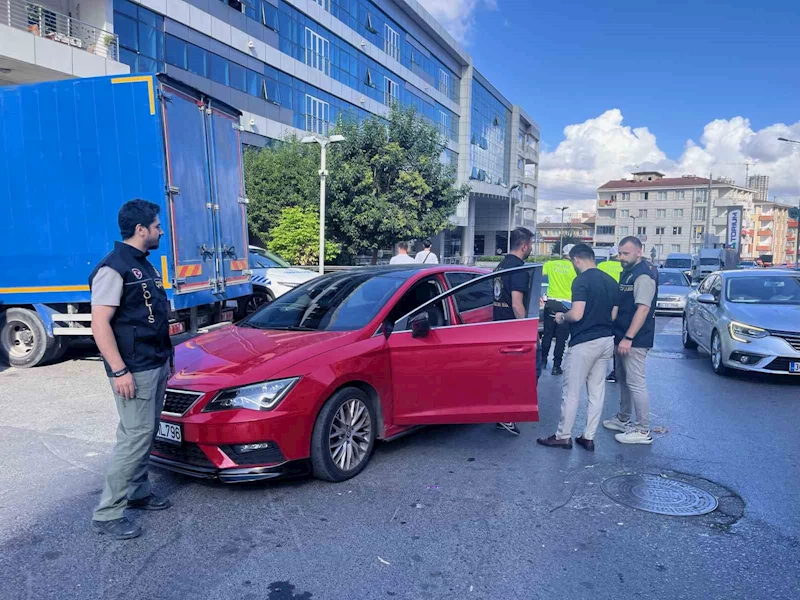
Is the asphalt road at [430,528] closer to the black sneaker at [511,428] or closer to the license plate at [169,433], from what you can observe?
the black sneaker at [511,428]

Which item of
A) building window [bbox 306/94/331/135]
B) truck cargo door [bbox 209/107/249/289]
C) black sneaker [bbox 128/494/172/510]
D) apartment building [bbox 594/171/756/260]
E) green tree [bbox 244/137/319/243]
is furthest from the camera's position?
apartment building [bbox 594/171/756/260]

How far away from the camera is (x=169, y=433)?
404 cm

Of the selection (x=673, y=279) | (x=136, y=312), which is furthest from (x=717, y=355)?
(x=673, y=279)

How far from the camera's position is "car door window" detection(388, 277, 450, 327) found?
5012 mm

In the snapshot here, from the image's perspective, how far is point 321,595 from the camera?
9.84 feet

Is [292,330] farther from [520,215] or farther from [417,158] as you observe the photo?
[520,215]

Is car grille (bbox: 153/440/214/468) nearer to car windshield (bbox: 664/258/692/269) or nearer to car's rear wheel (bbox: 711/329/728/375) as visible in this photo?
car's rear wheel (bbox: 711/329/728/375)

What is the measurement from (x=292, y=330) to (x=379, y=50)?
120 ft

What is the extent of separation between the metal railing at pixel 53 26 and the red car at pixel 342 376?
12.0 meters

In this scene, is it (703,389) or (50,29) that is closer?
(703,389)

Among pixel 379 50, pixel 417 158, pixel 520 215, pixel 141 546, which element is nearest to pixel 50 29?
pixel 417 158

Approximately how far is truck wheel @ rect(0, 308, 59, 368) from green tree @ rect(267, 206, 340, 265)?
37.2 feet

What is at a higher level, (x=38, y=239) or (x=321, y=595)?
(x=38, y=239)

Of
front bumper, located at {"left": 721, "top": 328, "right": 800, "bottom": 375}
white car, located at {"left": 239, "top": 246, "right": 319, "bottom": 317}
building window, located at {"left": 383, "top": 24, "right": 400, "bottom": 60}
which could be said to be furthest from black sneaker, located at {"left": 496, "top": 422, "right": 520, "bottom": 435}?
building window, located at {"left": 383, "top": 24, "right": 400, "bottom": 60}
